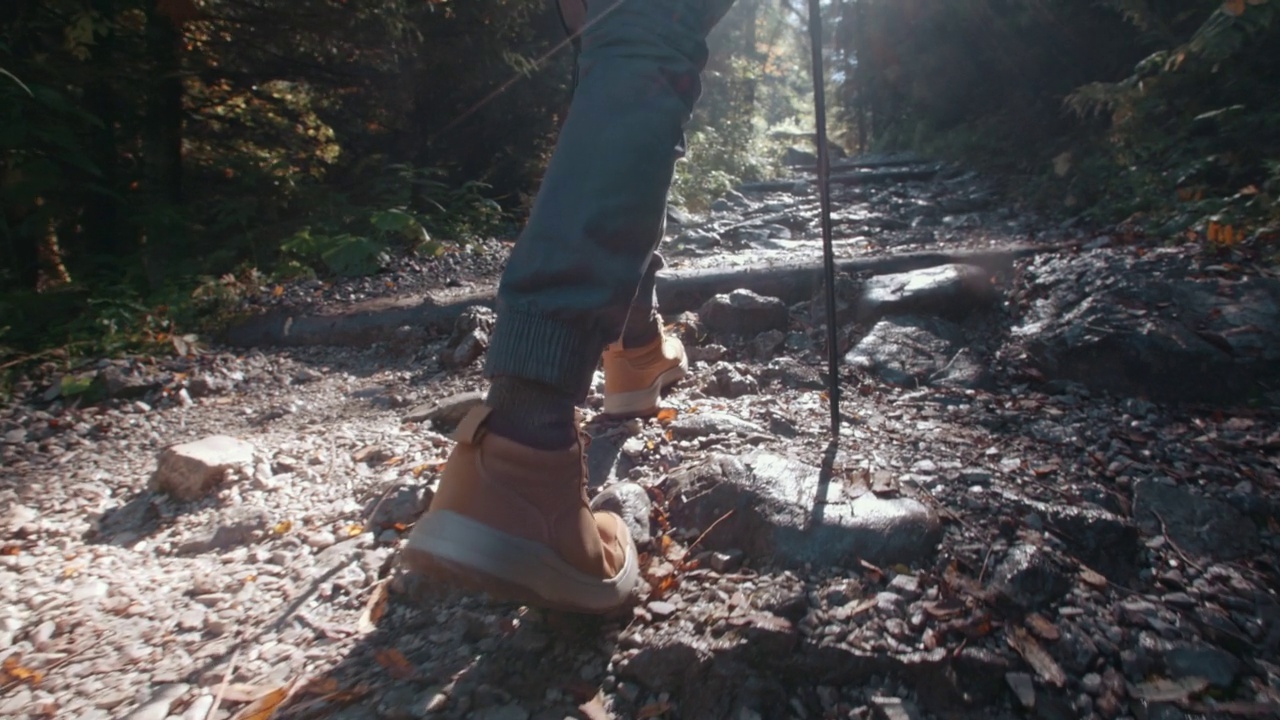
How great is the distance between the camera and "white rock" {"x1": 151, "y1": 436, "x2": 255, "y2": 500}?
83.0 inches

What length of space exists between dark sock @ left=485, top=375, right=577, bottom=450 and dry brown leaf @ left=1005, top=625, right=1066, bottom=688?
31.0 inches

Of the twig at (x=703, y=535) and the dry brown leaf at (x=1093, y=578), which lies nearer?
the dry brown leaf at (x=1093, y=578)

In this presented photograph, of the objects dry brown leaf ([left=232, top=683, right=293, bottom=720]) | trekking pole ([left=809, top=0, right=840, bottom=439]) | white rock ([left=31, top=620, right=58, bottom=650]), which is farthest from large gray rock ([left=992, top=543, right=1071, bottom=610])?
white rock ([left=31, top=620, right=58, bottom=650])

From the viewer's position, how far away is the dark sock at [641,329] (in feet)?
6.88

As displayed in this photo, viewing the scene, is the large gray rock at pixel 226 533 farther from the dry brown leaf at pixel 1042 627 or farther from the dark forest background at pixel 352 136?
the dark forest background at pixel 352 136

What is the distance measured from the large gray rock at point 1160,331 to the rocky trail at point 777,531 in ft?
0.03

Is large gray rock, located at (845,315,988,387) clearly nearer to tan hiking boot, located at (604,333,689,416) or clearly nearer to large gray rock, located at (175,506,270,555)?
tan hiking boot, located at (604,333,689,416)

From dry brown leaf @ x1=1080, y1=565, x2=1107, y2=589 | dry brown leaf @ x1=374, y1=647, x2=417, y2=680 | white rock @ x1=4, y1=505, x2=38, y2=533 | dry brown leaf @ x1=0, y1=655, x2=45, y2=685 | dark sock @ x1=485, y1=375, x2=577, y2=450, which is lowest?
dry brown leaf @ x1=0, y1=655, x2=45, y2=685

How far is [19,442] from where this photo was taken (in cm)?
272

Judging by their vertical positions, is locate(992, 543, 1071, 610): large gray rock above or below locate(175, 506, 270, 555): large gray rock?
above

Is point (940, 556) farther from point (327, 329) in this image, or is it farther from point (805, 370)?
point (327, 329)

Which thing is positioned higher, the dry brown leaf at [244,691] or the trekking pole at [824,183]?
the trekking pole at [824,183]

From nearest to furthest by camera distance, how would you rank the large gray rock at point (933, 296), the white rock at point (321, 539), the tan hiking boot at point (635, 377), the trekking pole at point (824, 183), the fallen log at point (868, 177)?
the white rock at point (321, 539) < the trekking pole at point (824, 183) < the tan hiking boot at point (635, 377) < the large gray rock at point (933, 296) < the fallen log at point (868, 177)

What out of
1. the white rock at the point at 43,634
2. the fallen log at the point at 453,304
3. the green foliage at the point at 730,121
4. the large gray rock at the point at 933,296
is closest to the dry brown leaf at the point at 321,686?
the white rock at the point at 43,634
